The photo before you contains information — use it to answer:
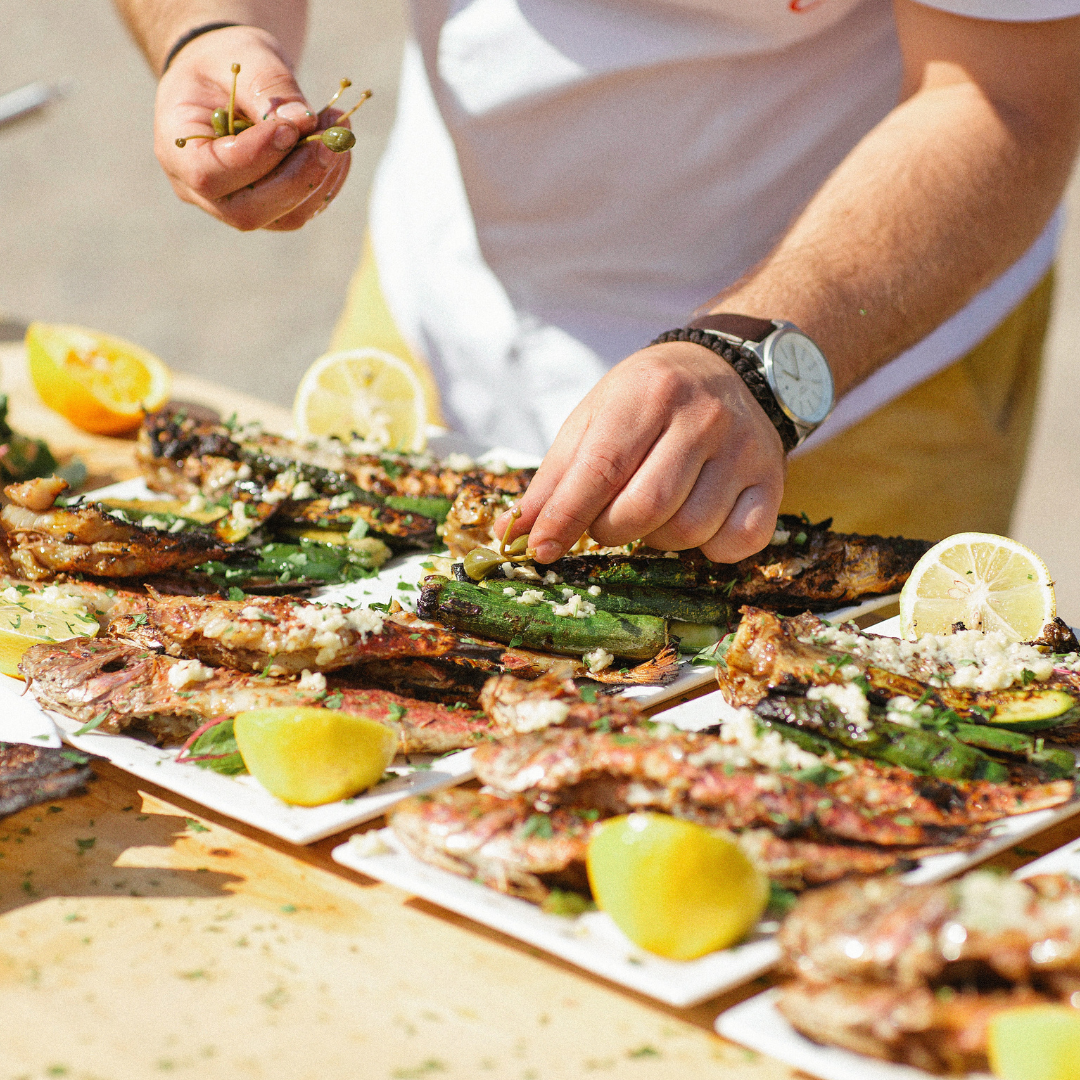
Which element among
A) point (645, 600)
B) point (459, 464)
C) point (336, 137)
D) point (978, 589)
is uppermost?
point (336, 137)

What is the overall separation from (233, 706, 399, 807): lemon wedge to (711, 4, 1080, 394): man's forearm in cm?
206

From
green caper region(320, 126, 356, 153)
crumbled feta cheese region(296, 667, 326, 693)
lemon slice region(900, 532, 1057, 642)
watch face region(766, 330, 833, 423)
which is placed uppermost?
green caper region(320, 126, 356, 153)

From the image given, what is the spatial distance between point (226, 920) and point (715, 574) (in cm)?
176

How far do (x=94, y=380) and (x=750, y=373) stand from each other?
3228 mm

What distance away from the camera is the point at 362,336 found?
19.8 ft

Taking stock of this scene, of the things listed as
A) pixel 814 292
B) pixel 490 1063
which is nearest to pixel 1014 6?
pixel 814 292

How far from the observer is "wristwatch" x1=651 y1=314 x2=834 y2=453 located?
11.3ft

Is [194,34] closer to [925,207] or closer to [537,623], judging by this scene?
[537,623]

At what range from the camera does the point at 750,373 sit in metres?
3.43

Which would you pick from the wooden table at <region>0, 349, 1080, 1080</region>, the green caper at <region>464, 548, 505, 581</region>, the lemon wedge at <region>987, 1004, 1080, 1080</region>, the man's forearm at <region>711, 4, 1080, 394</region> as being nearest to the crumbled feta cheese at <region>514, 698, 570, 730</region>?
the wooden table at <region>0, 349, 1080, 1080</region>

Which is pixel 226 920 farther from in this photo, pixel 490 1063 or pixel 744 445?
pixel 744 445

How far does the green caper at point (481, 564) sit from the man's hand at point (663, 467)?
100 mm

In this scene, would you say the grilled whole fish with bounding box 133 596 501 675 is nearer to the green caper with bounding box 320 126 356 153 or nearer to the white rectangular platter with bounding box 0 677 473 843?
the white rectangular platter with bounding box 0 677 473 843

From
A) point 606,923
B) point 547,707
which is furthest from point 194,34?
point 606,923
